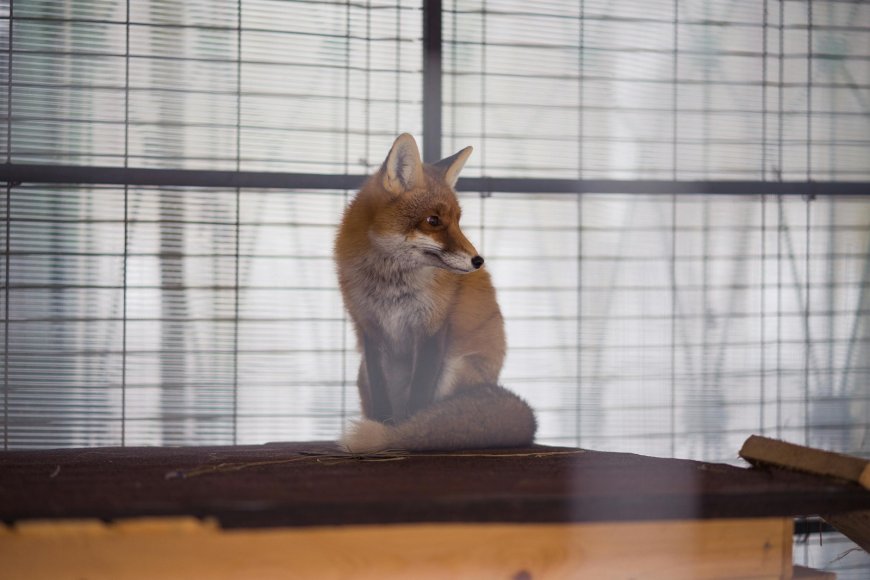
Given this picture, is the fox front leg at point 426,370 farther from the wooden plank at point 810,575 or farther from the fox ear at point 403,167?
the wooden plank at point 810,575

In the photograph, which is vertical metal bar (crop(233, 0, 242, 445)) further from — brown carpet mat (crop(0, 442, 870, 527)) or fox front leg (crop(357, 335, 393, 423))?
brown carpet mat (crop(0, 442, 870, 527))

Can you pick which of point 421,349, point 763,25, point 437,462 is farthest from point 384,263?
point 763,25

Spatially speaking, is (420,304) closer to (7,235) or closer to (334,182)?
(334,182)

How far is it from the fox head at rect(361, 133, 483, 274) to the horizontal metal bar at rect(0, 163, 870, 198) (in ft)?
1.23

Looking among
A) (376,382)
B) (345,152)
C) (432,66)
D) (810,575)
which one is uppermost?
(432,66)

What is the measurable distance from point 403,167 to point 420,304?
339 mm

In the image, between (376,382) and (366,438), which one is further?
(376,382)

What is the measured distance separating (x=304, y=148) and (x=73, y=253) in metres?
0.73

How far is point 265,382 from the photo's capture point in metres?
2.42

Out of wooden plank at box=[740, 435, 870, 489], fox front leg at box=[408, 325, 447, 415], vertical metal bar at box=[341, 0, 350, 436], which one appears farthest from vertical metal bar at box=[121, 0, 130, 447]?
wooden plank at box=[740, 435, 870, 489]

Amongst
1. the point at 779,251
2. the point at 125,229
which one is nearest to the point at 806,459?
the point at 779,251

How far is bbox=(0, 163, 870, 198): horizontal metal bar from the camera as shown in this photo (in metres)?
2.21

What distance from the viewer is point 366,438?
1.70 meters

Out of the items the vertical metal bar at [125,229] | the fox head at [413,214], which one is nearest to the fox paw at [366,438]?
the fox head at [413,214]
